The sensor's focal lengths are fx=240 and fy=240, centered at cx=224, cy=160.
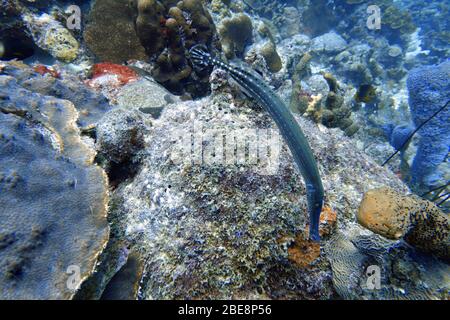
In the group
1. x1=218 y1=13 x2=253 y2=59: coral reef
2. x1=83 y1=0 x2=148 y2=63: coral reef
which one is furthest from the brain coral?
x1=83 y1=0 x2=148 y2=63: coral reef

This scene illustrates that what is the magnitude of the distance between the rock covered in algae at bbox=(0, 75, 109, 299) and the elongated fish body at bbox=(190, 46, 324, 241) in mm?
2204

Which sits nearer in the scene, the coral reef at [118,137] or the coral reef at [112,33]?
the coral reef at [118,137]

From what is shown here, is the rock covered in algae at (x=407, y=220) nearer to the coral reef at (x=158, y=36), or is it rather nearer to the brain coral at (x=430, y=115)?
the coral reef at (x=158, y=36)

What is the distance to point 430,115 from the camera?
23.9 feet

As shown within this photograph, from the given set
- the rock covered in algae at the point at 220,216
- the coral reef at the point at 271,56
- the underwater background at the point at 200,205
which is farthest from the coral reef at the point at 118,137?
the coral reef at the point at 271,56

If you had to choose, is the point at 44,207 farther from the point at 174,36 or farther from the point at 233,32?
the point at 233,32

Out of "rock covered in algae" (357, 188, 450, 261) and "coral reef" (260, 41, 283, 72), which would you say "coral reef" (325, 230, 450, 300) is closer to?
"rock covered in algae" (357, 188, 450, 261)

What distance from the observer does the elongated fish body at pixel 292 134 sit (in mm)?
2639

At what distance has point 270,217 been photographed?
2.73 m

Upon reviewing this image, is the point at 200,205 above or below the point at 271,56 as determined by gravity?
below

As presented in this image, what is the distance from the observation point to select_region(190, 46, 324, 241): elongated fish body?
8.66 feet

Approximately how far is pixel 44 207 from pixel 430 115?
9.59 meters

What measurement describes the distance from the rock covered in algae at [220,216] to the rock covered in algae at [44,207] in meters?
0.55

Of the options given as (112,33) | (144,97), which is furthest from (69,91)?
(112,33)
